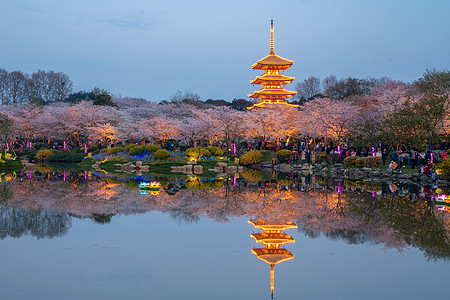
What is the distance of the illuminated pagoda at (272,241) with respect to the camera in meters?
10.4

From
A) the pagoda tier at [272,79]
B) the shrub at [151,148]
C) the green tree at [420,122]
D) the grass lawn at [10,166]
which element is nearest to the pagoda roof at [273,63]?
the pagoda tier at [272,79]

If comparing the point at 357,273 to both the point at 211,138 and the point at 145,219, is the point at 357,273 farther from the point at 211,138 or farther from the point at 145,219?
the point at 211,138

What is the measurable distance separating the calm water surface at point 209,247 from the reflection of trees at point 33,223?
30mm

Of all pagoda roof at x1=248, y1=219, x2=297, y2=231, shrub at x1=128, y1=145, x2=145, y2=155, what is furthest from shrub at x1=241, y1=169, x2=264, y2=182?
pagoda roof at x1=248, y1=219, x2=297, y2=231

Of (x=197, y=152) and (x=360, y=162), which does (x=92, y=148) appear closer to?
(x=197, y=152)

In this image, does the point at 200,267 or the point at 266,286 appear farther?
the point at 200,267

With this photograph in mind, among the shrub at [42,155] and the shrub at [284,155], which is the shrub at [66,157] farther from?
the shrub at [284,155]

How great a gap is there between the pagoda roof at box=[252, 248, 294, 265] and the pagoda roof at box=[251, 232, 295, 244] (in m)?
0.58

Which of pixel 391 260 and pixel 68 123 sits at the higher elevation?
pixel 68 123

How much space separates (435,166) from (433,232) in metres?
17.9

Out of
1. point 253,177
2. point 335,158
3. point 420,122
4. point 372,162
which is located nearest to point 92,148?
point 253,177

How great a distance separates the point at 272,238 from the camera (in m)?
12.2

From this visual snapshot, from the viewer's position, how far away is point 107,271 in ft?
30.5

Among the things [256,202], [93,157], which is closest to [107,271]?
[256,202]
